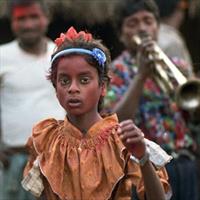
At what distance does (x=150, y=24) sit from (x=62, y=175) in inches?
104

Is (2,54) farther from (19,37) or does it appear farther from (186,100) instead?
(186,100)

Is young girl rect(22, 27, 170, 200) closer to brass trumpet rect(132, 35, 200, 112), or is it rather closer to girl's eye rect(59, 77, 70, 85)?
girl's eye rect(59, 77, 70, 85)

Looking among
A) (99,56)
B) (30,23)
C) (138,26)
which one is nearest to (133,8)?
(138,26)

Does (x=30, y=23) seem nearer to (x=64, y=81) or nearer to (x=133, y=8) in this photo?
(x=133, y=8)

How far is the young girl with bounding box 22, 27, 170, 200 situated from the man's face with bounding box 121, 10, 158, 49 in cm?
221

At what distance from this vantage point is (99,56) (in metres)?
5.29

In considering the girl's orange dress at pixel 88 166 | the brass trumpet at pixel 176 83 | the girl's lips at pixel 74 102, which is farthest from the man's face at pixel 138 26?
the girl's lips at pixel 74 102

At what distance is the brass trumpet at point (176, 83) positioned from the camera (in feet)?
23.3

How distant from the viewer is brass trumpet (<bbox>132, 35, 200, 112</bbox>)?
23.3 ft

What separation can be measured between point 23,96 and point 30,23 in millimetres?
554

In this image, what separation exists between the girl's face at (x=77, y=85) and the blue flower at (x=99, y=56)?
0.05m

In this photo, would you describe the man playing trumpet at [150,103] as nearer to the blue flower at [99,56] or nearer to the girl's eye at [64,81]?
the blue flower at [99,56]

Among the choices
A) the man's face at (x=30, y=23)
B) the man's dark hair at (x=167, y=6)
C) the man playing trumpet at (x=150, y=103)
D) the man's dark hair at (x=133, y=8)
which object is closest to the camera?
the man playing trumpet at (x=150, y=103)

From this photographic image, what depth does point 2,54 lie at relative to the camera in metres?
8.16
